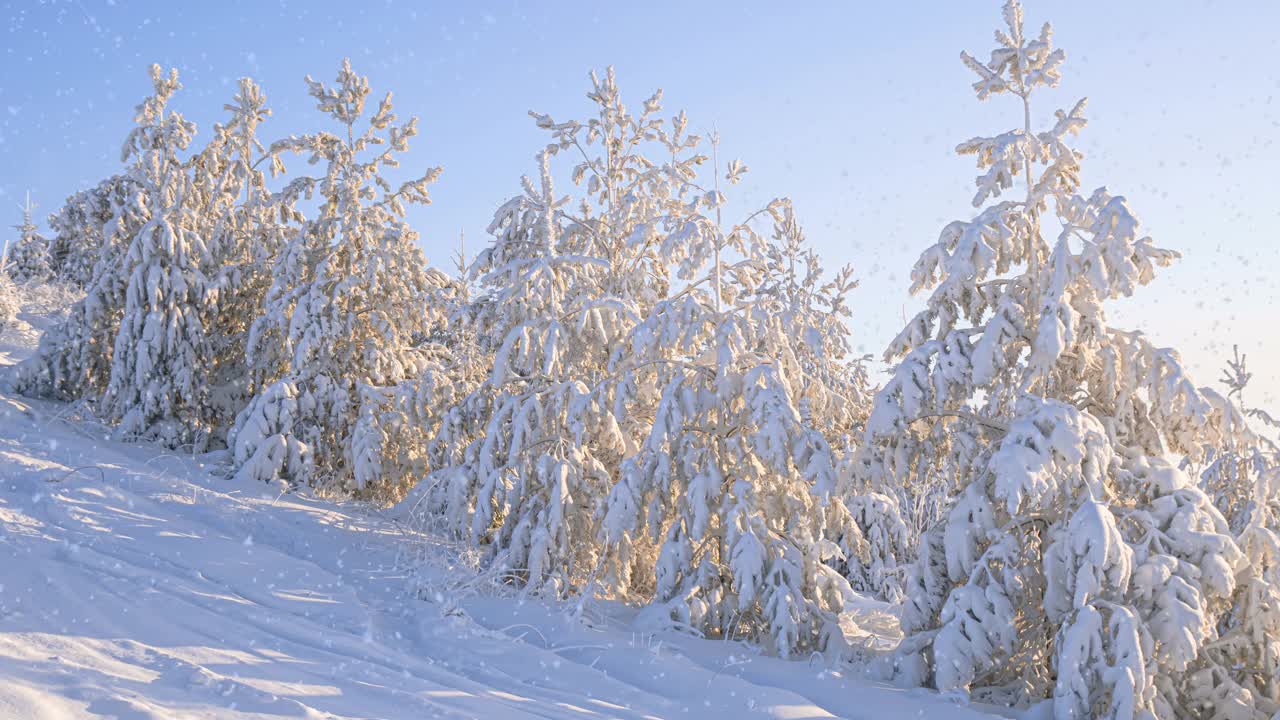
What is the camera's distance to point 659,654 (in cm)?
682

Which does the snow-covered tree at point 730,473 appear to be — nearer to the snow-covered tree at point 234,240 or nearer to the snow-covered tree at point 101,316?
the snow-covered tree at point 234,240

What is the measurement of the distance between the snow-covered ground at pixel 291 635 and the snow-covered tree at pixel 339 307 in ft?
8.73

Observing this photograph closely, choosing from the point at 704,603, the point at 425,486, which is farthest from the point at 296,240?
the point at 704,603

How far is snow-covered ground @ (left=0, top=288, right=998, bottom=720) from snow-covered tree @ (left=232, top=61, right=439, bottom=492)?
266cm

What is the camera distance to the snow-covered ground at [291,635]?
14.1 feet

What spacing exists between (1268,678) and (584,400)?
6.45 m

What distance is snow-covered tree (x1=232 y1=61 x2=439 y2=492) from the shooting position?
12727 millimetres

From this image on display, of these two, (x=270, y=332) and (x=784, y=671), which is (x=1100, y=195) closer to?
(x=784, y=671)

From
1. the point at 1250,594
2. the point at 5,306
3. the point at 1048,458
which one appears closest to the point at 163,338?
the point at 1048,458

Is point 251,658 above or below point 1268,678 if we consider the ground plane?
below

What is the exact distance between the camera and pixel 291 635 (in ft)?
18.5

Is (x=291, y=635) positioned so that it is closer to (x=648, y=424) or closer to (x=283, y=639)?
(x=283, y=639)

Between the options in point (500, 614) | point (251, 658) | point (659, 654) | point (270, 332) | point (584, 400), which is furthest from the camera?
point (270, 332)

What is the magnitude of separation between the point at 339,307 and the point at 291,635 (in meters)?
8.32
